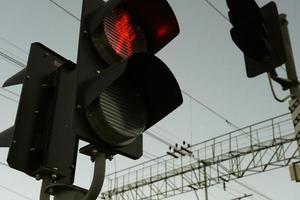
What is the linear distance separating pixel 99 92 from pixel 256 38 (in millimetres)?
1728

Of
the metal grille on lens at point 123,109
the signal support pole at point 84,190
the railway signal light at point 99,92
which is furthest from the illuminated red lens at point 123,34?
the signal support pole at point 84,190

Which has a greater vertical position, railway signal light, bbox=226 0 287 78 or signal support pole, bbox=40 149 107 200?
A: railway signal light, bbox=226 0 287 78

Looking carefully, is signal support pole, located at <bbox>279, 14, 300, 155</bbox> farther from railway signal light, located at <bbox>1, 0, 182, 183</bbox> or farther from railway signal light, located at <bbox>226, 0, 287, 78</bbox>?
railway signal light, located at <bbox>1, 0, 182, 183</bbox>

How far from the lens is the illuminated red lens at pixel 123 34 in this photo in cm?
165

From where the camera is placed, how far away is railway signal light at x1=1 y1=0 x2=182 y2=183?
144 centimetres

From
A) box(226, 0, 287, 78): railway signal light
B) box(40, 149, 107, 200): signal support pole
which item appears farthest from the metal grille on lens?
box(226, 0, 287, 78): railway signal light

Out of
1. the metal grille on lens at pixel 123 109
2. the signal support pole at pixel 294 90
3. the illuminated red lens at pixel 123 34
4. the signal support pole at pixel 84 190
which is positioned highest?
the signal support pole at pixel 294 90

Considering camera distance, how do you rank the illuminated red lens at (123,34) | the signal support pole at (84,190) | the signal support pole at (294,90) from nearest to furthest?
the signal support pole at (84,190) → the illuminated red lens at (123,34) → the signal support pole at (294,90)

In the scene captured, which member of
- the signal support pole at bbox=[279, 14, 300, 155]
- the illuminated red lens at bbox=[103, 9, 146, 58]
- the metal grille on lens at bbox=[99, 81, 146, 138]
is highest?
the signal support pole at bbox=[279, 14, 300, 155]

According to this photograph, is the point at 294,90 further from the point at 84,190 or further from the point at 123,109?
the point at 84,190

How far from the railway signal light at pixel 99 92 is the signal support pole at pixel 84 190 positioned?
43 millimetres

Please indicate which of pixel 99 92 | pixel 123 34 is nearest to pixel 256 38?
pixel 123 34

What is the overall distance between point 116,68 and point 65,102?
15.0 inches

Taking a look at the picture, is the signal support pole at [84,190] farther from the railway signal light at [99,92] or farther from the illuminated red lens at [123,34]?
the illuminated red lens at [123,34]
